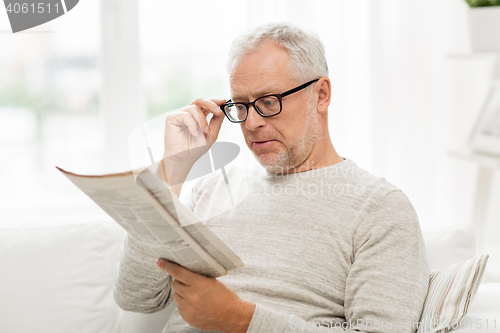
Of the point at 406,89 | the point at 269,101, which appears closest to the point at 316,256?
the point at 269,101

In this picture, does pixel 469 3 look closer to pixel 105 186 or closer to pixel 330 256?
pixel 330 256

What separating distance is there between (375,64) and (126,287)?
1.38 metres

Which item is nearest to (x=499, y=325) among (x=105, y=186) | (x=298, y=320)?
(x=298, y=320)

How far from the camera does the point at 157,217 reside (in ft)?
2.20

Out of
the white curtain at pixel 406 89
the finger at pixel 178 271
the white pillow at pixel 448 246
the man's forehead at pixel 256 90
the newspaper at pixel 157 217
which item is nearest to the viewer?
the newspaper at pixel 157 217

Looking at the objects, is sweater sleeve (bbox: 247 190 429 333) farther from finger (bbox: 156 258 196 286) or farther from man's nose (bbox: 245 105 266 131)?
man's nose (bbox: 245 105 266 131)

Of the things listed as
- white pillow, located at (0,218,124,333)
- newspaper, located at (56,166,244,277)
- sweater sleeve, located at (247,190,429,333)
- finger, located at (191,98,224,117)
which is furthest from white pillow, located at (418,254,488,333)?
white pillow, located at (0,218,124,333)

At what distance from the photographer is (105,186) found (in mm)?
628

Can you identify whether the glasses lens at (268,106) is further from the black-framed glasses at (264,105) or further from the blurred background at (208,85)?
the blurred background at (208,85)

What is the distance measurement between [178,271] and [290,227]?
0.40m

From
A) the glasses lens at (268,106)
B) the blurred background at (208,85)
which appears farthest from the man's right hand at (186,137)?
the blurred background at (208,85)

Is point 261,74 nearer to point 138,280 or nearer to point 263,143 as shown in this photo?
point 263,143

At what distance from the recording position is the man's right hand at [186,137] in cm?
98

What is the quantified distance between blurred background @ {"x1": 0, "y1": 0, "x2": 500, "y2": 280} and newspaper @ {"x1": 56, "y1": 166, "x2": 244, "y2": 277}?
1.25 m
